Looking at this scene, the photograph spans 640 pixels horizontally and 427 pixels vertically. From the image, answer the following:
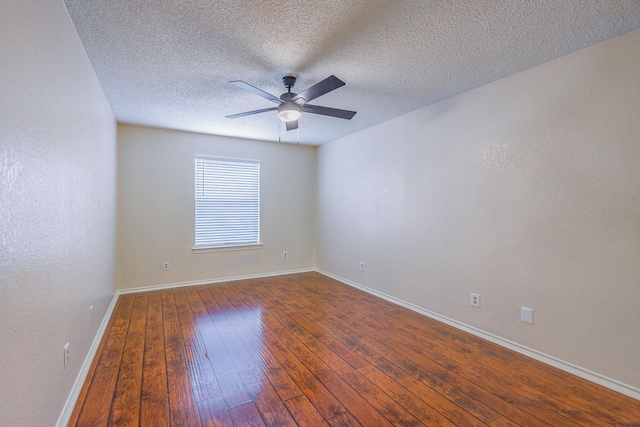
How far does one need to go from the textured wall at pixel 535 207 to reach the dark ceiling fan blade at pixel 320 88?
1.58m

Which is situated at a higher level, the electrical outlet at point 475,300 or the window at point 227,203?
the window at point 227,203

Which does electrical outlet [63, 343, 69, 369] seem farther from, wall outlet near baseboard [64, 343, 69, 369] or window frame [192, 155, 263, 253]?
window frame [192, 155, 263, 253]

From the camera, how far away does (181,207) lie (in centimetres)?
455

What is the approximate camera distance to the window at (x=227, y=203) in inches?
186

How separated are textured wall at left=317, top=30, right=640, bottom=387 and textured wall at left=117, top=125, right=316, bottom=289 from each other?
2.14 meters

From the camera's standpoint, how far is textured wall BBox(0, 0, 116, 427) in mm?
1089

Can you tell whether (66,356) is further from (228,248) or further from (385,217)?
(385,217)

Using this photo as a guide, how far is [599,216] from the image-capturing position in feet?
6.92

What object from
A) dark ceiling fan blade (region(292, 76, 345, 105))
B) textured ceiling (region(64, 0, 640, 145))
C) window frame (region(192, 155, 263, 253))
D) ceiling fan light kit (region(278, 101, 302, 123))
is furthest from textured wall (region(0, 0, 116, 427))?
window frame (region(192, 155, 263, 253))

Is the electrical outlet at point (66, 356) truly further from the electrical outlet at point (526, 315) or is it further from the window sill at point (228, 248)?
the electrical outlet at point (526, 315)

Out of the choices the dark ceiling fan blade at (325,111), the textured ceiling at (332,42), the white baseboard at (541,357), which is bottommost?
the white baseboard at (541,357)

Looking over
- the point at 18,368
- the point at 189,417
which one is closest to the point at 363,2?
the point at 18,368

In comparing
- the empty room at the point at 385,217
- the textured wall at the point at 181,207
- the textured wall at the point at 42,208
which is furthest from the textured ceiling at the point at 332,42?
the textured wall at the point at 181,207

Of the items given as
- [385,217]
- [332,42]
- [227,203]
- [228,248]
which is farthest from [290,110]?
[228,248]
